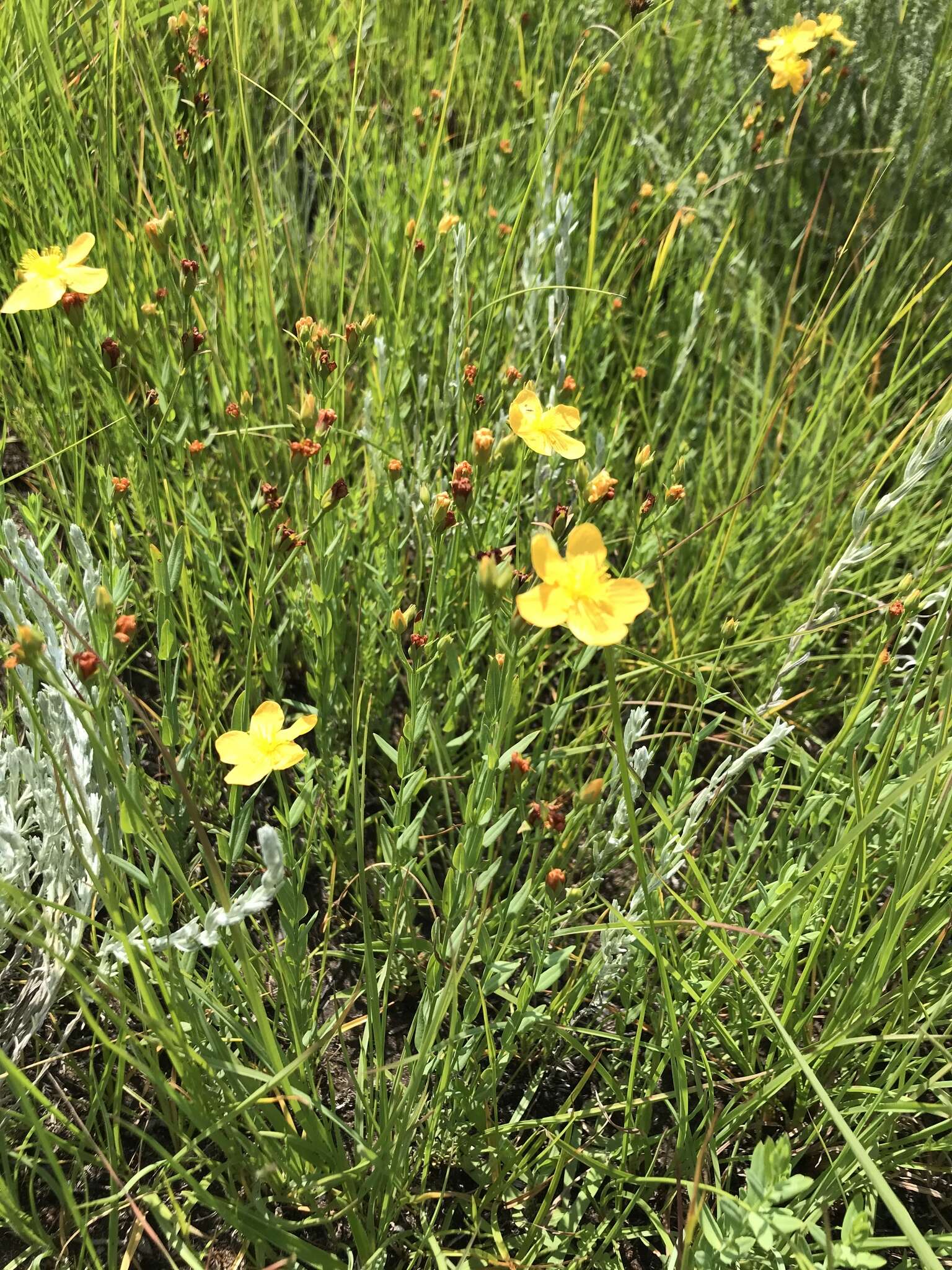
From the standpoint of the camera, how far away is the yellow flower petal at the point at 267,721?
1279mm

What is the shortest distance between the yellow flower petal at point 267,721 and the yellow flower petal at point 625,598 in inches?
19.9

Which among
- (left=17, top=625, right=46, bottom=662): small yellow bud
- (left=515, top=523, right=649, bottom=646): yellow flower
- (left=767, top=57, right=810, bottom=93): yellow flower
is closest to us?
(left=17, top=625, right=46, bottom=662): small yellow bud

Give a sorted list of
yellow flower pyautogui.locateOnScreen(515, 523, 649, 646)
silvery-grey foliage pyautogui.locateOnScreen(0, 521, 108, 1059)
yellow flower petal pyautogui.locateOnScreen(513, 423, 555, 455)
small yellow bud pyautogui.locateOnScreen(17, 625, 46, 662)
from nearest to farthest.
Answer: small yellow bud pyautogui.locateOnScreen(17, 625, 46, 662), yellow flower pyautogui.locateOnScreen(515, 523, 649, 646), silvery-grey foliage pyautogui.locateOnScreen(0, 521, 108, 1059), yellow flower petal pyautogui.locateOnScreen(513, 423, 555, 455)

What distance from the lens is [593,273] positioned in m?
2.30

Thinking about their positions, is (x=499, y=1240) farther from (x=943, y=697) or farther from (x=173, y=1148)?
(x=943, y=697)

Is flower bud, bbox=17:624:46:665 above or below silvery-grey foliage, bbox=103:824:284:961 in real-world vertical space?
above

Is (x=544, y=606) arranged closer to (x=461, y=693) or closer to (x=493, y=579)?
(x=493, y=579)

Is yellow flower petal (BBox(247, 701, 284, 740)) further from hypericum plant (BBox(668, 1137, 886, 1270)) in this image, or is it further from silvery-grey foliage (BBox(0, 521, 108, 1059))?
hypericum plant (BBox(668, 1137, 886, 1270))

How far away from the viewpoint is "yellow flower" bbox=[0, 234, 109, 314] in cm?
135

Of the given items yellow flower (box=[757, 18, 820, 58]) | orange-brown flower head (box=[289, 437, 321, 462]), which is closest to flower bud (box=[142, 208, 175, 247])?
orange-brown flower head (box=[289, 437, 321, 462])

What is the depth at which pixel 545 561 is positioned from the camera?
3.52 feet

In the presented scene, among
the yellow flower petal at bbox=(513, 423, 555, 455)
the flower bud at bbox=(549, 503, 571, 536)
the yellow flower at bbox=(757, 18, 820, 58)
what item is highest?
the yellow flower at bbox=(757, 18, 820, 58)

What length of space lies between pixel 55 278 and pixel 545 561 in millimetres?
932

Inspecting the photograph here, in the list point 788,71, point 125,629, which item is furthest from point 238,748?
point 788,71
